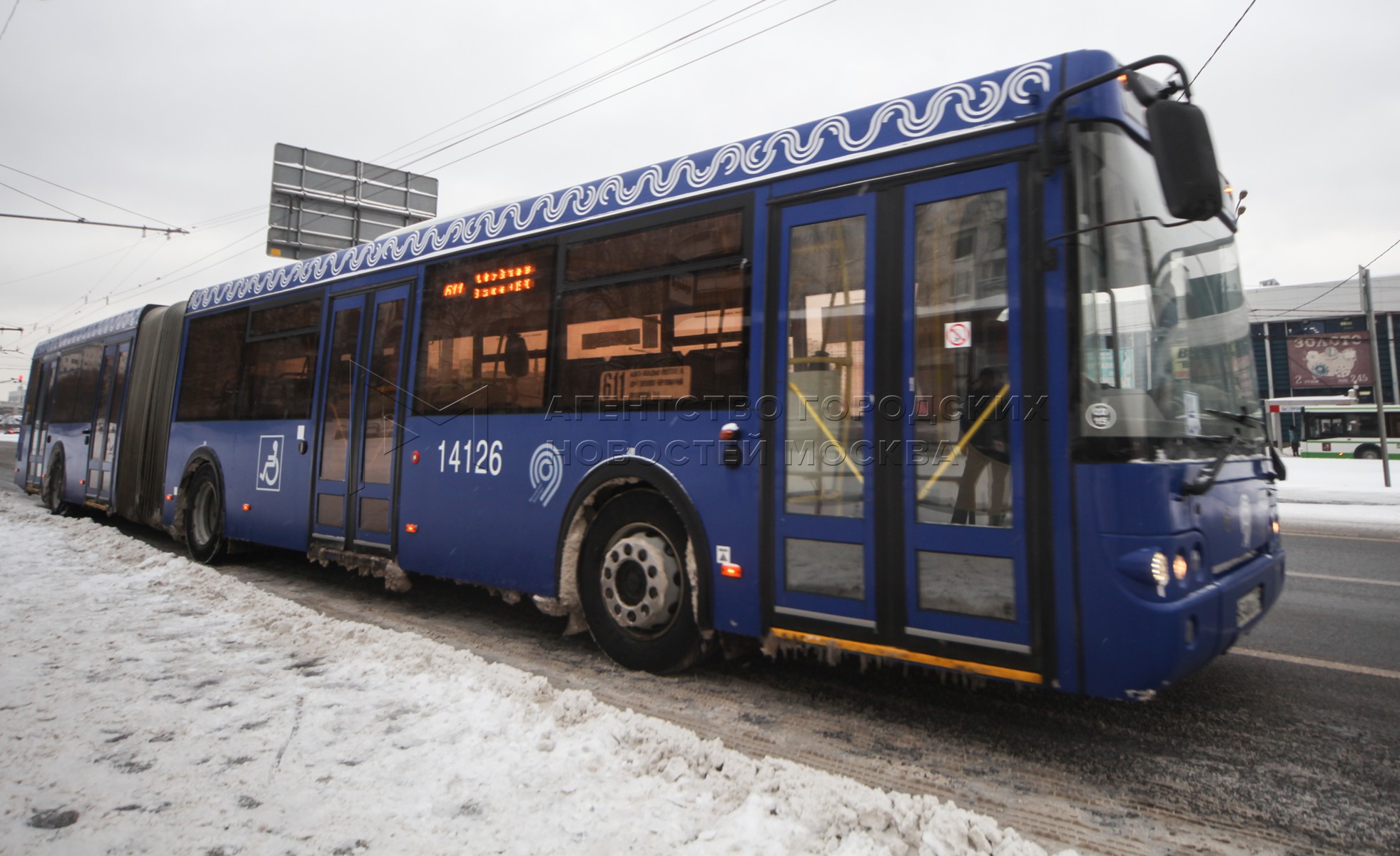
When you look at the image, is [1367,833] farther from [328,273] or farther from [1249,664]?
[328,273]

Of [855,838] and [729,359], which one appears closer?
[855,838]

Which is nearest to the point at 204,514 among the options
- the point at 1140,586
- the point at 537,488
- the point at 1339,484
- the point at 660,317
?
the point at 537,488

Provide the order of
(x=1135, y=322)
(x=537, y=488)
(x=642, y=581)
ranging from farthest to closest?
(x=537, y=488)
(x=642, y=581)
(x=1135, y=322)

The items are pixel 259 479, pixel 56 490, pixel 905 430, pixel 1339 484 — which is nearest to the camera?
pixel 905 430

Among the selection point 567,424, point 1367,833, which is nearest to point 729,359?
point 567,424

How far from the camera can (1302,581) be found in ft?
A: 23.1

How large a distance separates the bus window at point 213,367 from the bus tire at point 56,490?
5468mm

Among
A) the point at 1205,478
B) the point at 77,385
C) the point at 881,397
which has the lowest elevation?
the point at 1205,478

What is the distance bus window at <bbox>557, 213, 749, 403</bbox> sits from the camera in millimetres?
4227

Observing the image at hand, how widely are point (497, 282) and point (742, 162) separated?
85.0 inches

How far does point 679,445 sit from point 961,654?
185 cm

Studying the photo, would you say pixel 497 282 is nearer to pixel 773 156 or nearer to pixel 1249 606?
pixel 773 156

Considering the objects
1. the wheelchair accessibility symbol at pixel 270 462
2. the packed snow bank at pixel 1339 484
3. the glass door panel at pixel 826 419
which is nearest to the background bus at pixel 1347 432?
the packed snow bank at pixel 1339 484

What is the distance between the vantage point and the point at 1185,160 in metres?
2.91
